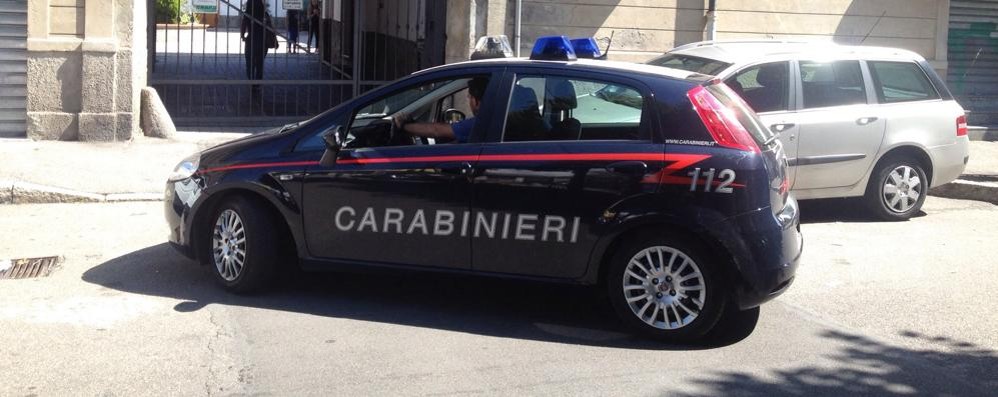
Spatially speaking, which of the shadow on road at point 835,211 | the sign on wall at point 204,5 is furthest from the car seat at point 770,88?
the sign on wall at point 204,5

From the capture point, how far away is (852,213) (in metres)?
10.4

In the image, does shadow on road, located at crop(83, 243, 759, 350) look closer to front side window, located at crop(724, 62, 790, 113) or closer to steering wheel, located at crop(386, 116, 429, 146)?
steering wheel, located at crop(386, 116, 429, 146)

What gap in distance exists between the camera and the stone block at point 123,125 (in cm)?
1197

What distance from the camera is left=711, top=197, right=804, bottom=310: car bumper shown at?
19.7 feet

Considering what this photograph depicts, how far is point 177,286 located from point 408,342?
1.92 meters

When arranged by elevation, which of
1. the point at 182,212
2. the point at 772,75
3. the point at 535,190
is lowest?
the point at 182,212

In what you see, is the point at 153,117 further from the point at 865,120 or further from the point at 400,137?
the point at 865,120

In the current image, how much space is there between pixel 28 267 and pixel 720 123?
4.71 m

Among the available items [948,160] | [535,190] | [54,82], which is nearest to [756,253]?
[535,190]

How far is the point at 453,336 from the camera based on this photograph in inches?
248

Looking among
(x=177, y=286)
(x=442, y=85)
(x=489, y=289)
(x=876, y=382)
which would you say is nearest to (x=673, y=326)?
(x=876, y=382)

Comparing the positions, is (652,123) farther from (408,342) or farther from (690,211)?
(408,342)

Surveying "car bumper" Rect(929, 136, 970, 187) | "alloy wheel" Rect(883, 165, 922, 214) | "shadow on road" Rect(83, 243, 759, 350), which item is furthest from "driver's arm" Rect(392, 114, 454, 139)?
"car bumper" Rect(929, 136, 970, 187)

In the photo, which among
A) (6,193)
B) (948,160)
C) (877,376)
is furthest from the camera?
(948,160)
